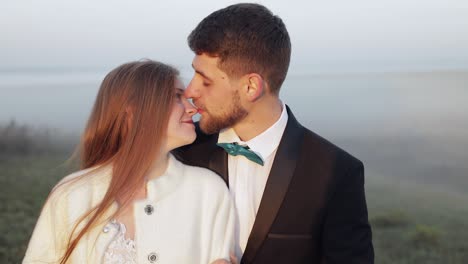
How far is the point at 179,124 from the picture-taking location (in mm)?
2621

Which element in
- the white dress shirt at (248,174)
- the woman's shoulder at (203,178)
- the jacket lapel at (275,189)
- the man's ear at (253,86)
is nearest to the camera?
the woman's shoulder at (203,178)

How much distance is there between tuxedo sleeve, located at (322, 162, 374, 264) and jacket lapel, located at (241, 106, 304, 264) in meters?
0.25

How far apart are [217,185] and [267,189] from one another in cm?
28

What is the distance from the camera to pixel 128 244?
8.08ft

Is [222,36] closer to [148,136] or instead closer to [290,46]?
[290,46]

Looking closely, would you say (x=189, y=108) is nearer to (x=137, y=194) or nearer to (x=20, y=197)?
(x=137, y=194)

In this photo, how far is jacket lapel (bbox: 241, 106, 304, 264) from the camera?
9.05 ft

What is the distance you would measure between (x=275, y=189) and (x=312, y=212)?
222mm

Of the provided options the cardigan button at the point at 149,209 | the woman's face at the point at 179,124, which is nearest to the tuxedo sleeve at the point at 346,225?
the woman's face at the point at 179,124

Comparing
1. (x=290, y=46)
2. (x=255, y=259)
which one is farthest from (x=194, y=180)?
(x=290, y=46)

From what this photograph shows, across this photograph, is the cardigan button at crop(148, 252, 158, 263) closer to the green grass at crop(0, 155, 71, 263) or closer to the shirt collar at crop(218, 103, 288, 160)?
the shirt collar at crop(218, 103, 288, 160)

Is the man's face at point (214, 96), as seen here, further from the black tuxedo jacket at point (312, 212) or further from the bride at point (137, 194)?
the black tuxedo jacket at point (312, 212)

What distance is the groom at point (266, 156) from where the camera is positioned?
9.19 ft

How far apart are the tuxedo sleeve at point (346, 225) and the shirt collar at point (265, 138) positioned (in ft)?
1.33
